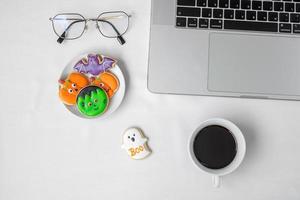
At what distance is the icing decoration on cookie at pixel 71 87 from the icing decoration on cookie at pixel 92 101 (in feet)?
0.05

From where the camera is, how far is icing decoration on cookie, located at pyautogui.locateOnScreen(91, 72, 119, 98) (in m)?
0.60

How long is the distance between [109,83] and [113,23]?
13 cm

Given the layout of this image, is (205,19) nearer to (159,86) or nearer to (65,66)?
(159,86)

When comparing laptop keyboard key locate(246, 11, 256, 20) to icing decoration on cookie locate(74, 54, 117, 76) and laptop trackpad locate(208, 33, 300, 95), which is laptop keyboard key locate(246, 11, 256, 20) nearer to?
laptop trackpad locate(208, 33, 300, 95)

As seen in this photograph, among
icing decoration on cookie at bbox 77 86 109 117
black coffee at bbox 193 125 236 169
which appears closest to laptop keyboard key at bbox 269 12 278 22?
black coffee at bbox 193 125 236 169

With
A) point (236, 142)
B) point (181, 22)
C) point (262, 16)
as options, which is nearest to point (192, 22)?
point (181, 22)

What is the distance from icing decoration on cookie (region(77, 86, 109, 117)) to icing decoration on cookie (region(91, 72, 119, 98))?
1cm

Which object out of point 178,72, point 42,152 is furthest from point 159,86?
point 42,152

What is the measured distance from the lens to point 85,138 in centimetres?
62

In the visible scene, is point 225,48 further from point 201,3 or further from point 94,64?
point 94,64

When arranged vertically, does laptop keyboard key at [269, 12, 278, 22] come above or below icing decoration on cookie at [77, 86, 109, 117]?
above

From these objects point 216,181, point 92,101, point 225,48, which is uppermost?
point 225,48

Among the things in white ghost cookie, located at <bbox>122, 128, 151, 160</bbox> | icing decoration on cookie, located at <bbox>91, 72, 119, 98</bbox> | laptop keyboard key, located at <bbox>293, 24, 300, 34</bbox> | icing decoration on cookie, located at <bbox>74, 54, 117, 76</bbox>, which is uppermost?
laptop keyboard key, located at <bbox>293, 24, 300, 34</bbox>

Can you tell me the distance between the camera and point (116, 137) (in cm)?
62
